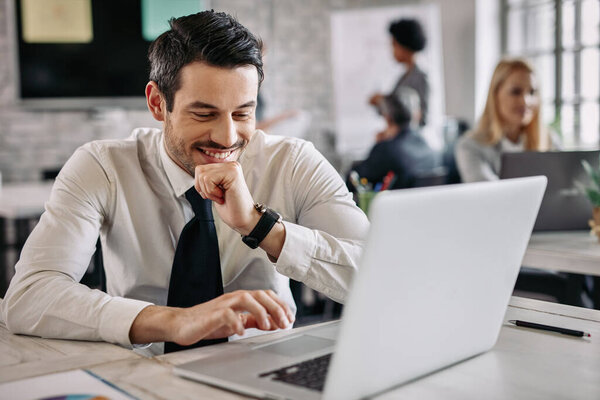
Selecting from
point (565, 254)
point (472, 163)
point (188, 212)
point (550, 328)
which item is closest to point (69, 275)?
point (188, 212)

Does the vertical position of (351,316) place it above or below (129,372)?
above

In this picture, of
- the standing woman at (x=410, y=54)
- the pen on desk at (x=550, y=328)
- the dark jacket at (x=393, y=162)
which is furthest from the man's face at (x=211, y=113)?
the standing woman at (x=410, y=54)

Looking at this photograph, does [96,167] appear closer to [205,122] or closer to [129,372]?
[205,122]

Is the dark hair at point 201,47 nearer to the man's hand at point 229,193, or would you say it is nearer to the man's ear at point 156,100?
the man's ear at point 156,100

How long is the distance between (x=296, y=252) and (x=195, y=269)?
208 mm

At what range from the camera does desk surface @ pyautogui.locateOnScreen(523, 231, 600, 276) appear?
1.68 m

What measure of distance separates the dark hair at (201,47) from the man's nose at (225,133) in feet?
0.38

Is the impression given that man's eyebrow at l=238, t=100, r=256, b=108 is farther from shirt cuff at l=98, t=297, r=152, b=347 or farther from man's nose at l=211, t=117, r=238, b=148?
shirt cuff at l=98, t=297, r=152, b=347

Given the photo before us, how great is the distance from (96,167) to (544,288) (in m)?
1.58

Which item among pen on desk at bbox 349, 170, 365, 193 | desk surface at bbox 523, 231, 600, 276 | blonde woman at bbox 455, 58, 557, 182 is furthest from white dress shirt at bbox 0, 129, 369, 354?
blonde woman at bbox 455, 58, 557, 182

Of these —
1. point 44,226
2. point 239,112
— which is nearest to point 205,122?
point 239,112

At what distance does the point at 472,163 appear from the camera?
2.95m

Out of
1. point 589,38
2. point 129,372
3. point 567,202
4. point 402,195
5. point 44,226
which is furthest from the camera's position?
point 589,38

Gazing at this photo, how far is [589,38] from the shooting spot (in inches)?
205
